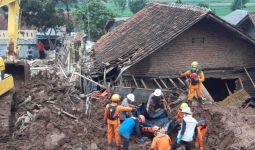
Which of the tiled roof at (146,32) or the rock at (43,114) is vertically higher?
the tiled roof at (146,32)

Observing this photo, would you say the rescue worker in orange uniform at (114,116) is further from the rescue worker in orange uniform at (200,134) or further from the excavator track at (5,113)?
the excavator track at (5,113)

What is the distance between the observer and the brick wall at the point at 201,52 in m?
19.6

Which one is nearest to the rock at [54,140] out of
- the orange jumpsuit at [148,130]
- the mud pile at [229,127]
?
the orange jumpsuit at [148,130]

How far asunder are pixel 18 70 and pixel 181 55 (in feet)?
21.3

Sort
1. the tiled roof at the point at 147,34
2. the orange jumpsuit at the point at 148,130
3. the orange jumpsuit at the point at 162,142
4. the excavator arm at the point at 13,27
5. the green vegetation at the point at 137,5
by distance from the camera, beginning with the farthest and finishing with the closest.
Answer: the green vegetation at the point at 137,5 → the tiled roof at the point at 147,34 → the excavator arm at the point at 13,27 → the orange jumpsuit at the point at 148,130 → the orange jumpsuit at the point at 162,142

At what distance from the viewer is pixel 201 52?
66.4ft

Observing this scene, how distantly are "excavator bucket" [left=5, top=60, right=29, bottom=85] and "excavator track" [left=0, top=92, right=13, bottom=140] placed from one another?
3208 millimetres

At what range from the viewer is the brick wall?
19.6 m

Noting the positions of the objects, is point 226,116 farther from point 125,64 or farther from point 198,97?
point 125,64

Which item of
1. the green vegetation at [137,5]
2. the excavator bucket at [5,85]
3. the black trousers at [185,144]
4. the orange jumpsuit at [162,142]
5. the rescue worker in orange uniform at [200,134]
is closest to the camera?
the orange jumpsuit at [162,142]

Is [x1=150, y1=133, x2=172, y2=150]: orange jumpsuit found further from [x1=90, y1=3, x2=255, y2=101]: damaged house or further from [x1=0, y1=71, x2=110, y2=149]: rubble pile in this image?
[x1=90, y1=3, x2=255, y2=101]: damaged house

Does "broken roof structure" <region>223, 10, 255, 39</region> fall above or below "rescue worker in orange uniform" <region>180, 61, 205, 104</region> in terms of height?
above

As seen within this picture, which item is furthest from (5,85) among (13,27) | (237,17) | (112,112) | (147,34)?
(237,17)

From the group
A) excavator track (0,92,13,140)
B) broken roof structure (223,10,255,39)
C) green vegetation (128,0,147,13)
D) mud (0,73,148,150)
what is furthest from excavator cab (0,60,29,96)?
green vegetation (128,0,147,13)
